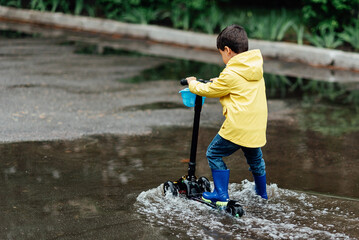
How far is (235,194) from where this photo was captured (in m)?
Result: 5.48

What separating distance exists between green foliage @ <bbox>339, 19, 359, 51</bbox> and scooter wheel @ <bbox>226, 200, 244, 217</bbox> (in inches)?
386

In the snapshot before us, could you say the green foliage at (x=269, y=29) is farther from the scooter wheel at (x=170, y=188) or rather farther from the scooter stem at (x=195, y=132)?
the scooter wheel at (x=170, y=188)

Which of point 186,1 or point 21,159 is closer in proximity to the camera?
point 21,159

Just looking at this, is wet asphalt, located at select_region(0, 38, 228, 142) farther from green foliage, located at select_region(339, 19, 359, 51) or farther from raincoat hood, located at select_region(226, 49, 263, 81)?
green foliage, located at select_region(339, 19, 359, 51)

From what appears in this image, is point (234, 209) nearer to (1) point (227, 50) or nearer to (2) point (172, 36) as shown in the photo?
(1) point (227, 50)

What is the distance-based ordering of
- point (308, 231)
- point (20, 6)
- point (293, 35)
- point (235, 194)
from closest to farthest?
point (308, 231)
point (235, 194)
point (293, 35)
point (20, 6)

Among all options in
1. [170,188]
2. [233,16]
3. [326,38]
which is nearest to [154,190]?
[170,188]

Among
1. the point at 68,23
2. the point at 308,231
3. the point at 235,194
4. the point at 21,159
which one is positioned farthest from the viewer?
the point at 68,23

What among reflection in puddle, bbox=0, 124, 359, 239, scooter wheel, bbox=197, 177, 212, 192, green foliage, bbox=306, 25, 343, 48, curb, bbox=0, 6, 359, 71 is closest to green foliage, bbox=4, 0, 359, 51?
green foliage, bbox=306, 25, 343, 48

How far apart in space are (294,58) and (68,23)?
7.91 m

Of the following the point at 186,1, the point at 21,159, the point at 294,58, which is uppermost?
the point at 186,1

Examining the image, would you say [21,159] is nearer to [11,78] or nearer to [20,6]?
[11,78]

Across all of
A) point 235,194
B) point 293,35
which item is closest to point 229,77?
point 235,194

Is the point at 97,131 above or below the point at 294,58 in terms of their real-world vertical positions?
below
